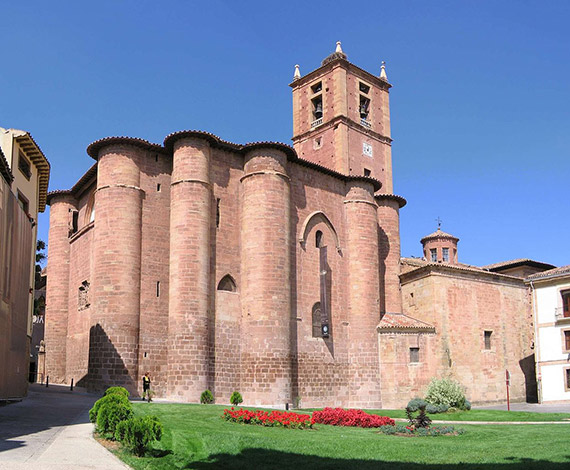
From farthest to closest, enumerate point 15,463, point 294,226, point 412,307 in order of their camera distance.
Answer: point 412,307 < point 294,226 < point 15,463

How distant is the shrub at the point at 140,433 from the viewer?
11.4 meters

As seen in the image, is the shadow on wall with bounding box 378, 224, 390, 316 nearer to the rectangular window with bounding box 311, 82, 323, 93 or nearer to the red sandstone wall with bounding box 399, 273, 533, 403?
the red sandstone wall with bounding box 399, 273, 533, 403

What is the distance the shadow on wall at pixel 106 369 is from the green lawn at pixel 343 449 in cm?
1032

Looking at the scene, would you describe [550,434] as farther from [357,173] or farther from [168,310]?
[357,173]

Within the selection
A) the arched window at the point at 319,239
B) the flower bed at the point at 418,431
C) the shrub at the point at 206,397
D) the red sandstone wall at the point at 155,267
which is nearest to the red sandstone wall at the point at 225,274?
the shrub at the point at 206,397

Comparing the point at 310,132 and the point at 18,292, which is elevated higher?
the point at 310,132

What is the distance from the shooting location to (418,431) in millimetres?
16406

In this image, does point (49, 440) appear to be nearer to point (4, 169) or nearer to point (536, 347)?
point (4, 169)

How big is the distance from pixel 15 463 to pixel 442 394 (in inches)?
941

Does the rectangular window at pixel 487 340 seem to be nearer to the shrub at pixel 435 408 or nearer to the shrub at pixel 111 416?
the shrub at pixel 435 408

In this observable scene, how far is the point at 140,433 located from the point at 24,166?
17.8 metres

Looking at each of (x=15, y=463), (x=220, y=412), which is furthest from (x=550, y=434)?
(x=15, y=463)

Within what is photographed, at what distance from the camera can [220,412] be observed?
2108 cm

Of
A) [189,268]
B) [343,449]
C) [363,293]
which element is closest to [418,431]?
[343,449]
